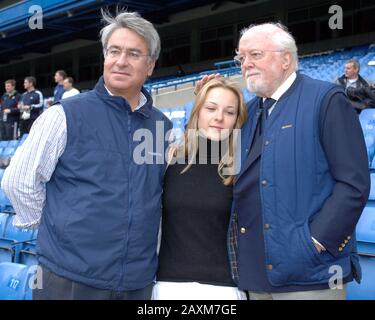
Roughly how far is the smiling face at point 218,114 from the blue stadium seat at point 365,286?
1.11 metres

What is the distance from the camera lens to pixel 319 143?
1.46 meters

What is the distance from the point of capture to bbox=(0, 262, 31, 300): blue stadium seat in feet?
7.20

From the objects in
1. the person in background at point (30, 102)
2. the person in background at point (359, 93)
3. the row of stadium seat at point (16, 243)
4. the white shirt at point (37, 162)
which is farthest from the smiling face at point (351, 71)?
the person in background at point (30, 102)

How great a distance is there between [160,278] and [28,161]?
0.58m

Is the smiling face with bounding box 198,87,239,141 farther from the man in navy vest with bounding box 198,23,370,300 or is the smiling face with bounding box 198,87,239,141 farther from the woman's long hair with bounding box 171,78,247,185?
the man in navy vest with bounding box 198,23,370,300

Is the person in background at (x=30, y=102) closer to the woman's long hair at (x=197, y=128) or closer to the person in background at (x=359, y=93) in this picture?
the person in background at (x=359, y=93)

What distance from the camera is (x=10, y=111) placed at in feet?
27.0

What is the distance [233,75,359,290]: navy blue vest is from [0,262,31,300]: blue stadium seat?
1.22m

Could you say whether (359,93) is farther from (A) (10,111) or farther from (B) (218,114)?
(A) (10,111)

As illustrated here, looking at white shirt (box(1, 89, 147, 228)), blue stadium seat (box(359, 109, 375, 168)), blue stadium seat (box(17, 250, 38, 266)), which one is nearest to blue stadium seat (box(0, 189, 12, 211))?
blue stadium seat (box(17, 250, 38, 266))

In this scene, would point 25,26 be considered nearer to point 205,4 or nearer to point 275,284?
point 205,4

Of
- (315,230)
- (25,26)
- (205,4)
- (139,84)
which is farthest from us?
(25,26)
